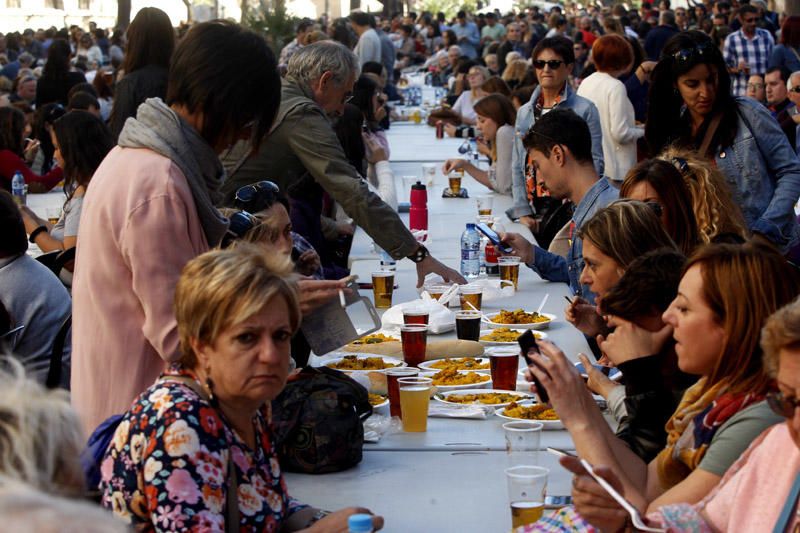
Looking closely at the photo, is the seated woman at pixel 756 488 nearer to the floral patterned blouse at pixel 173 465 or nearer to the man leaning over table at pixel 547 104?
the floral patterned blouse at pixel 173 465

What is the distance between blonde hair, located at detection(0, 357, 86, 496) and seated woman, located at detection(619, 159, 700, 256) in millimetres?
2939

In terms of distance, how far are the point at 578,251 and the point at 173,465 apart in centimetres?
265

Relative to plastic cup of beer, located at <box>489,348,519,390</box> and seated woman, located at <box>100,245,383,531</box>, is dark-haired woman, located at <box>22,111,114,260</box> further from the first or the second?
seated woman, located at <box>100,245,383,531</box>

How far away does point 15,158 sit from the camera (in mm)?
8258

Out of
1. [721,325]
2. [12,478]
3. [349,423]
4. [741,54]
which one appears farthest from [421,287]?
[741,54]

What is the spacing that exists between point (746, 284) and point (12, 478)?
1.69 meters

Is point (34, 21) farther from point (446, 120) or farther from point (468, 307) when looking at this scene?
point (468, 307)

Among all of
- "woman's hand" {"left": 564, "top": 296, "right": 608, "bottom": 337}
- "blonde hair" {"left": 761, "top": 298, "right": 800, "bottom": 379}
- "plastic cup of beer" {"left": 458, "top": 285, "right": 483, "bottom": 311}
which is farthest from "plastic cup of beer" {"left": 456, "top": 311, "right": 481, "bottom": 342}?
"blonde hair" {"left": 761, "top": 298, "right": 800, "bottom": 379}

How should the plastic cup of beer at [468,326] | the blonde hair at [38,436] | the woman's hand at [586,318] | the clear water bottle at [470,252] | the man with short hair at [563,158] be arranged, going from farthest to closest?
the clear water bottle at [470,252] < the man with short hair at [563,158] < the plastic cup of beer at [468,326] < the woman's hand at [586,318] < the blonde hair at [38,436]

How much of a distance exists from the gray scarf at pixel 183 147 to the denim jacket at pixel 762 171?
8.57 feet

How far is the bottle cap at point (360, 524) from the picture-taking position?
82.7 inches

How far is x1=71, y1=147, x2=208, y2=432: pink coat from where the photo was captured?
8.12 ft

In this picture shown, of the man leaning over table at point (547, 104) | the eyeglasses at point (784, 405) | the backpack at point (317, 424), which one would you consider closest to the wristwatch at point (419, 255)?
the backpack at point (317, 424)

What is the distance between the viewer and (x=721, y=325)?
7.86ft
